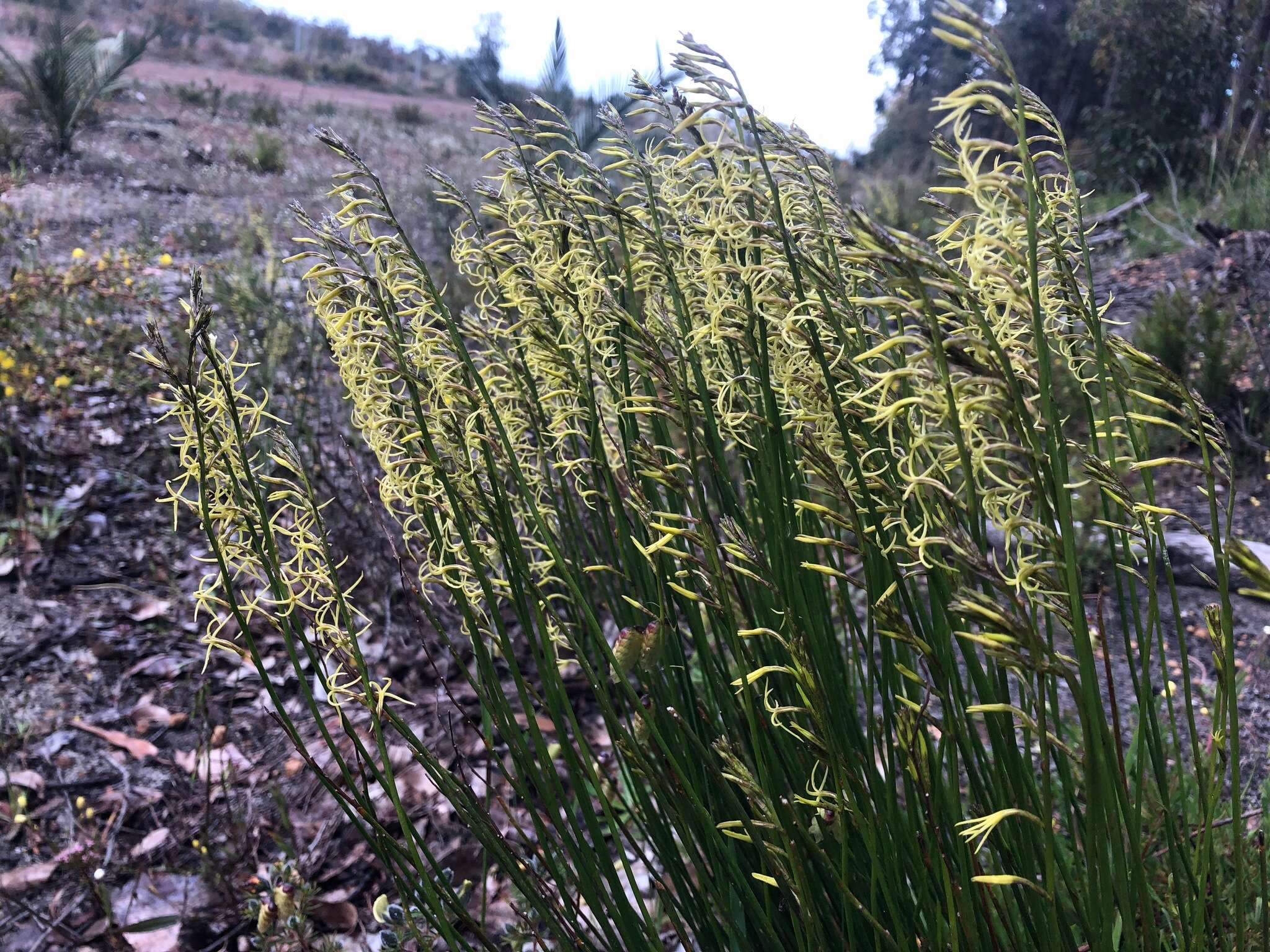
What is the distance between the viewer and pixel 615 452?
1154 mm

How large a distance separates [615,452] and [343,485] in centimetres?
188

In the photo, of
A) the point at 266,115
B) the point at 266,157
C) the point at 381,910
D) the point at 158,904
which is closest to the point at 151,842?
the point at 158,904

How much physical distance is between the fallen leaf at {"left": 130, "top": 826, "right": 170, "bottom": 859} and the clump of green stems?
0.91 metres

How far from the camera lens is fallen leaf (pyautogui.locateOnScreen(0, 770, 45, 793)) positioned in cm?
186

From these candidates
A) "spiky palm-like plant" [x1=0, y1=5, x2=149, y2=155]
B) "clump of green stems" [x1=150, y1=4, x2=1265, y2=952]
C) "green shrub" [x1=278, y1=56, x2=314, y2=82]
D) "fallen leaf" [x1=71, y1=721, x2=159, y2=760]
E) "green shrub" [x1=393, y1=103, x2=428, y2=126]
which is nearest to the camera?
"clump of green stems" [x1=150, y1=4, x2=1265, y2=952]

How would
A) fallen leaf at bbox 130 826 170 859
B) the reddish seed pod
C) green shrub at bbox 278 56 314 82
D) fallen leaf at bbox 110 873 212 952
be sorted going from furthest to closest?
1. green shrub at bbox 278 56 314 82
2. fallen leaf at bbox 130 826 170 859
3. fallen leaf at bbox 110 873 212 952
4. the reddish seed pod

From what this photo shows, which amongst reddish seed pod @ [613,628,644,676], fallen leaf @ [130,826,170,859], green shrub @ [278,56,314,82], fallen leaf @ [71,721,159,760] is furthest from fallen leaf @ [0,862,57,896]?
green shrub @ [278,56,314,82]

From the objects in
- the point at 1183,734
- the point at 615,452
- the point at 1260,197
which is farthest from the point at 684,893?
the point at 1260,197

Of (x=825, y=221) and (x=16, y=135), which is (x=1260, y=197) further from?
(x=16, y=135)

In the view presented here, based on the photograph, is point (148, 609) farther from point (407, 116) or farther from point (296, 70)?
point (296, 70)

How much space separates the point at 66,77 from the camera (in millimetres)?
8945

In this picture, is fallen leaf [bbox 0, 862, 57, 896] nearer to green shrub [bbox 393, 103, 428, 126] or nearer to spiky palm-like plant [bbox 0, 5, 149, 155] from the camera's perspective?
spiky palm-like plant [bbox 0, 5, 149, 155]

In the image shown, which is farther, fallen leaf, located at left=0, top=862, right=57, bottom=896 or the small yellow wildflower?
fallen leaf, located at left=0, top=862, right=57, bottom=896

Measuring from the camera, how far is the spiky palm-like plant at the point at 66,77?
8.85 meters
